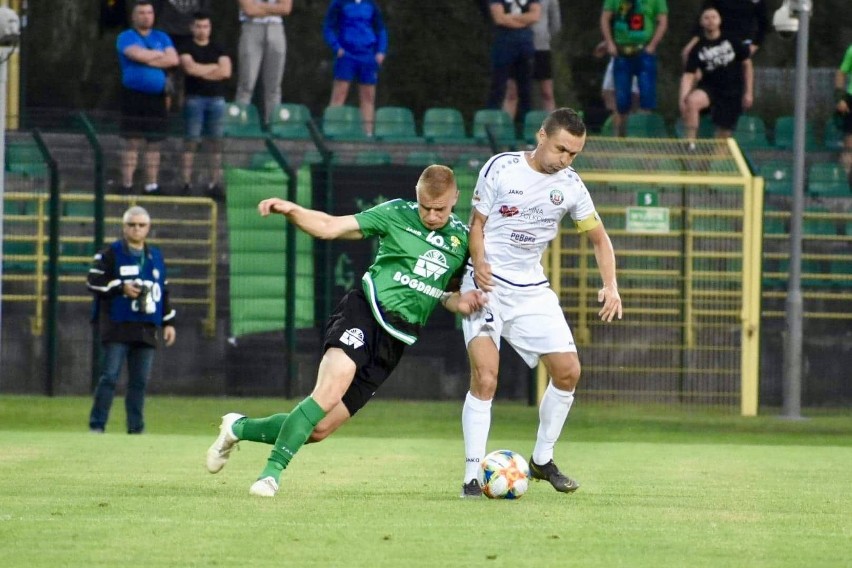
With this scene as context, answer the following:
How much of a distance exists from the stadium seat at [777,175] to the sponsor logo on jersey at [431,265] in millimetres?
12963

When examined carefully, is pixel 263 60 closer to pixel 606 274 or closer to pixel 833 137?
pixel 833 137

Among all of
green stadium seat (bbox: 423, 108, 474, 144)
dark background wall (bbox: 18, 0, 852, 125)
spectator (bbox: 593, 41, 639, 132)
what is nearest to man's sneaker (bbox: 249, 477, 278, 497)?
green stadium seat (bbox: 423, 108, 474, 144)

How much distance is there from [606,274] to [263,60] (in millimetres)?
13925

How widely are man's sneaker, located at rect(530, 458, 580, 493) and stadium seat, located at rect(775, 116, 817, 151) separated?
1351cm

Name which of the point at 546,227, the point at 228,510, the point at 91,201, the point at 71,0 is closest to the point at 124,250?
the point at 91,201

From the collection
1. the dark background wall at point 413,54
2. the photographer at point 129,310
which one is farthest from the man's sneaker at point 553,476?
the dark background wall at point 413,54

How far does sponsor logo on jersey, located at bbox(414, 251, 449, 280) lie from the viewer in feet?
27.9

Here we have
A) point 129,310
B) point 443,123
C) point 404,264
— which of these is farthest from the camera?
point 443,123

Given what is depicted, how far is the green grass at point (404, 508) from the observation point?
6.33m

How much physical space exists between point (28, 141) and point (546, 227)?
41.6 feet

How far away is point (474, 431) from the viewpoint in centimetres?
888

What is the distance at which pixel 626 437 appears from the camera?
16297mm

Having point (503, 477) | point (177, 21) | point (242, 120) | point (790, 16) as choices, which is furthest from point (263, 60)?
point (503, 477)

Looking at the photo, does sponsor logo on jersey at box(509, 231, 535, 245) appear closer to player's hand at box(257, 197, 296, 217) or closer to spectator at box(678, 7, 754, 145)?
player's hand at box(257, 197, 296, 217)
